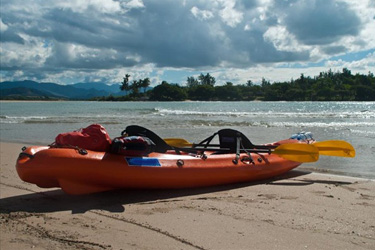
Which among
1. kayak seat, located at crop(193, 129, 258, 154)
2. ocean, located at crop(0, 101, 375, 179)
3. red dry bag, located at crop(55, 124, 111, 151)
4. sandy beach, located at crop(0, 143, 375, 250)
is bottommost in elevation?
sandy beach, located at crop(0, 143, 375, 250)

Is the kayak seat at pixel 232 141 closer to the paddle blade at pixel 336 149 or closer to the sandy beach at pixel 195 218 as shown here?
the sandy beach at pixel 195 218

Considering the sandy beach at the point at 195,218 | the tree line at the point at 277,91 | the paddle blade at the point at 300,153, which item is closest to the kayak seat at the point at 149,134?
the sandy beach at the point at 195,218

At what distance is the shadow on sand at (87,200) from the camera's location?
14.9 feet

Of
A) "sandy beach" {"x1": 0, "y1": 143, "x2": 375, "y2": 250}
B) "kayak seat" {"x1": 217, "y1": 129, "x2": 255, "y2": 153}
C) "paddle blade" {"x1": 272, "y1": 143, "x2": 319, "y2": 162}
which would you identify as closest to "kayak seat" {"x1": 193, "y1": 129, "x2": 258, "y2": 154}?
"kayak seat" {"x1": 217, "y1": 129, "x2": 255, "y2": 153}

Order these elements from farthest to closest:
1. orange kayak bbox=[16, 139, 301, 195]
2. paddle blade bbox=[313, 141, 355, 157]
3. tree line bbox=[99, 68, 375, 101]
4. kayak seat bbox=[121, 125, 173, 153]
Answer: tree line bbox=[99, 68, 375, 101], paddle blade bbox=[313, 141, 355, 157], kayak seat bbox=[121, 125, 173, 153], orange kayak bbox=[16, 139, 301, 195]

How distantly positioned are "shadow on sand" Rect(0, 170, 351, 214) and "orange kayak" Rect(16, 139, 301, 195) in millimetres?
120

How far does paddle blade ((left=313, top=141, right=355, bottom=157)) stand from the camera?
23.8ft

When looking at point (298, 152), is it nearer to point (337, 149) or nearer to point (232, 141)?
point (337, 149)

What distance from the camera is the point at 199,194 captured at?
537 cm

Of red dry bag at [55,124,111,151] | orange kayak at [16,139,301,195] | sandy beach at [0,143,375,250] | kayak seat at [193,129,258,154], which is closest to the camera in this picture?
sandy beach at [0,143,375,250]

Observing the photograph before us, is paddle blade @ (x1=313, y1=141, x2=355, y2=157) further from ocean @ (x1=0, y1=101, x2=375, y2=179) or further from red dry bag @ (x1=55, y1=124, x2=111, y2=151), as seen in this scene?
red dry bag @ (x1=55, y1=124, x2=111, y2=151)

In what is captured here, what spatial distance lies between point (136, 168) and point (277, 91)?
111748 mm

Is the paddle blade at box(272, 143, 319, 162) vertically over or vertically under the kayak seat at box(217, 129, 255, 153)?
under

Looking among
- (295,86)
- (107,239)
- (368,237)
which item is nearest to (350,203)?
(368,237)
